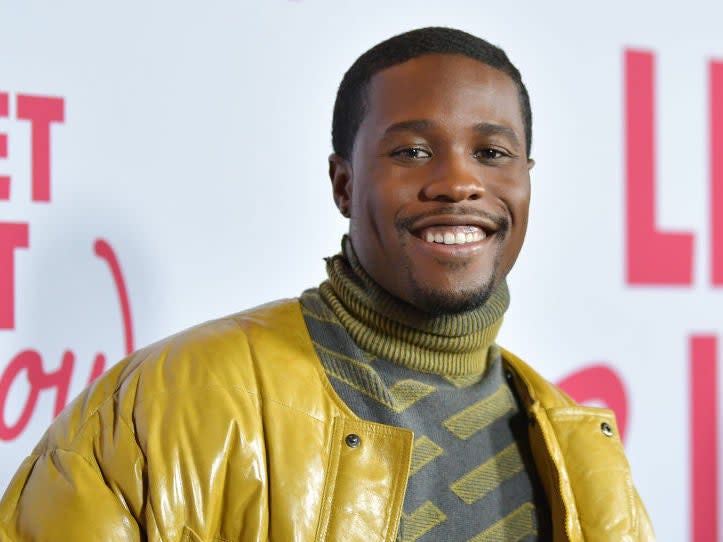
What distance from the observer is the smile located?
115cm

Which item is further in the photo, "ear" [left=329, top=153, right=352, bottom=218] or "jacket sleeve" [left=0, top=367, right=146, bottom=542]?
"ear" [left=329, top=153, right=352, bottom=218]

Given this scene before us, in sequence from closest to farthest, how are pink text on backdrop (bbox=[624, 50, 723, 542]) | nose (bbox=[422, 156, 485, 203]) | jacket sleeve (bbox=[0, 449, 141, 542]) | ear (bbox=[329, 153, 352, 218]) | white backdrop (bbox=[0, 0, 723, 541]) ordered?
jacket sleeve (bbox=[0, 449, 141, 542]) → nose (bbox=[422, 156, 485, 203]) → ear (bbox=[329, 153, 352, 218]) → white backdrop (bbox=[0, 0, 723, 541]) → pink text on backdrop (bbox=[624, 50, 723, 542])

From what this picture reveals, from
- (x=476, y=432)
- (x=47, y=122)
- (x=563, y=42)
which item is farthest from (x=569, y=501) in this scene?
(x=563, y=42)

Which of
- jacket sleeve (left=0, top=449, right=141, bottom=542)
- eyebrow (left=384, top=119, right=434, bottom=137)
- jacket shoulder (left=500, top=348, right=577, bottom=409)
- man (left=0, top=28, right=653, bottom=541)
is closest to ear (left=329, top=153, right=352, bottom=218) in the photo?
man (left=0, top=28, right=653, bottom=541)

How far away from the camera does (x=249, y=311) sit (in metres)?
1.24

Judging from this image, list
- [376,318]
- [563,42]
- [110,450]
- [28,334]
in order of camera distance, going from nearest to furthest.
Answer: [110,450] → [376,318] → [28,334] → [563,42]

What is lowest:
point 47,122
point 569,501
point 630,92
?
point 569,501

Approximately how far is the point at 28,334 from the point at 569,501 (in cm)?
82

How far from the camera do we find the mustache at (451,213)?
1.14 meters

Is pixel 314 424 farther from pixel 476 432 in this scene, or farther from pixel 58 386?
pixel 58 386

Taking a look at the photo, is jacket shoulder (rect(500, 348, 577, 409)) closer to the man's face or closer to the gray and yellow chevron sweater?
the gray and yellow chevron sweater

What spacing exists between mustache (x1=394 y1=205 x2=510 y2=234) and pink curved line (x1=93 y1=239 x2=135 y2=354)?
616 mm

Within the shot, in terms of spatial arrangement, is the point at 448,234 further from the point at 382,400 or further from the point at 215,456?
the point at 215,456

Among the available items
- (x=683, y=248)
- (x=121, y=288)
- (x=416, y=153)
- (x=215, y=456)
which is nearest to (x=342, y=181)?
(x=416, y=153)
